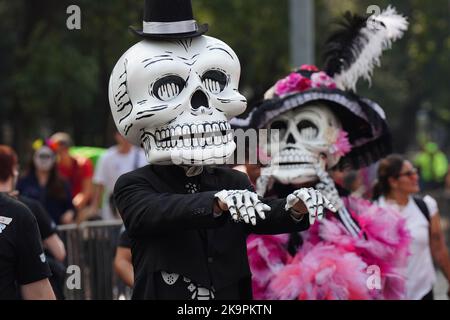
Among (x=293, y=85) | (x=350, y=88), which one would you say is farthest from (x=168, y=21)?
(x=350, y=88)

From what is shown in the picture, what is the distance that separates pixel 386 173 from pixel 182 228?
4159 mm

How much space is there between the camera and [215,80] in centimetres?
521

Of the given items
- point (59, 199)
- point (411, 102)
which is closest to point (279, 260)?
point (59, 199)

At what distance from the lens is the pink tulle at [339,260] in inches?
268

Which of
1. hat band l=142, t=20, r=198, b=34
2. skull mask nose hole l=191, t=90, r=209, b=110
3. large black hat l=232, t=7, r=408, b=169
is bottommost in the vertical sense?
skull mask nose hole l=191, t=90, r=209, b=110

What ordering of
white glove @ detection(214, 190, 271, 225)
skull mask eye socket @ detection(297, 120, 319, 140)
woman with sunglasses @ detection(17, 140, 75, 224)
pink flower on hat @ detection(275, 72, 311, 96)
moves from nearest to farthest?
white glove @ detection(214, 190, 271, 225)
skull mask eye socket @ detection(297, 120, 319, 140)
pink flower on hat @ detection(275, 72, 311, 96)
woman with sunglasses @ detection(17, 140, 75, 224)

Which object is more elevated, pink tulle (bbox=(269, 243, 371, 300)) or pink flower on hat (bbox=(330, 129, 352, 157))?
pink flower on hat (bbox=(330, 129, 352, 157))

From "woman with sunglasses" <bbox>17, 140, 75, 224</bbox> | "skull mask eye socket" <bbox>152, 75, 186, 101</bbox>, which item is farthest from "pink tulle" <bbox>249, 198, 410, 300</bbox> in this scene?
"woman with sunglasses" <bbox>17, 140, 75, 224</bbox>

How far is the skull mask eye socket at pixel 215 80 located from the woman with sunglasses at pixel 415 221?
3141 mm

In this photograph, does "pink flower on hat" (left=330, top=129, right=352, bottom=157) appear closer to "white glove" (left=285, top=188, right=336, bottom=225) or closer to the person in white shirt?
"white glove" (left=285, top=188, right=336, bottom=225)

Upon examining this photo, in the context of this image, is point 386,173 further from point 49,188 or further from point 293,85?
point 49,188

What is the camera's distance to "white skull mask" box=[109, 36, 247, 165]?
5.01 metres

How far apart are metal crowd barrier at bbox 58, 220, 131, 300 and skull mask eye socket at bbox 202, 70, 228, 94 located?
12.5ft

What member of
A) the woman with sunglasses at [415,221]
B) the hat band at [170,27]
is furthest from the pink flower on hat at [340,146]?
the hat band at [170,27]
